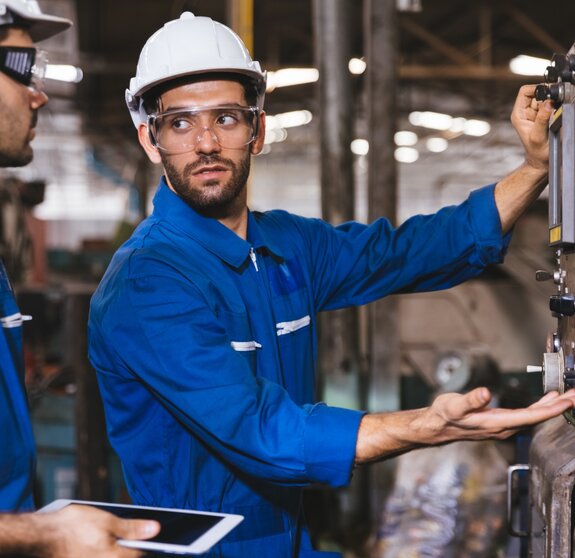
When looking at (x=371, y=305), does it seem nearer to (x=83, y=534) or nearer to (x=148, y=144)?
(x=148, y=144)

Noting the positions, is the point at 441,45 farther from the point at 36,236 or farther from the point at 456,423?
the point at 456,423

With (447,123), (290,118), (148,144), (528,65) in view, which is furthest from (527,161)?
(447,123)

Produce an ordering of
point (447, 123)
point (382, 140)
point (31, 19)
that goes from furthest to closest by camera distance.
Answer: point (447, 123) → point (382, 140) → point (31, 19)

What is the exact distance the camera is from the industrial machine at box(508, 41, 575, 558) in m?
1.11

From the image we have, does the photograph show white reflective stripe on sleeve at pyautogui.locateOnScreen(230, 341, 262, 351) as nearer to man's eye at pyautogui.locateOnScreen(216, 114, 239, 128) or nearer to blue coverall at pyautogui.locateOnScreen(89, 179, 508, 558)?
blue coverall at pyautogui.locateOnScreen(89, 179, 508, 558)

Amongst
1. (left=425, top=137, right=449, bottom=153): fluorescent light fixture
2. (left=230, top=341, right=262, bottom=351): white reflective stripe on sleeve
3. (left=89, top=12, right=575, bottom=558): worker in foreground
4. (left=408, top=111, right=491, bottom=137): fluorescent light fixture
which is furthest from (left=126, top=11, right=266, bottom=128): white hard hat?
(left=425, top=137, right=449, bottom=153): fluorescent light fixture

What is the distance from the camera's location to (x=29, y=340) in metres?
4.53

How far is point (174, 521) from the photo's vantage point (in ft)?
3.45

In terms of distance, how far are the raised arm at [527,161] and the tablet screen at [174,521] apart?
0.82 meters

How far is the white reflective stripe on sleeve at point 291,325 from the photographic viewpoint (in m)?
1.40

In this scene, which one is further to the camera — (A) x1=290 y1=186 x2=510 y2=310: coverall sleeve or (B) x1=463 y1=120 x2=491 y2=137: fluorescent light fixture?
(B) x1=463 y1=120 x2=491 y2=137: fluorescent light fixture

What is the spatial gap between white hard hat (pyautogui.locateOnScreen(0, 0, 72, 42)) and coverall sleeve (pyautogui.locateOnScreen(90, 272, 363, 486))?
421 mm

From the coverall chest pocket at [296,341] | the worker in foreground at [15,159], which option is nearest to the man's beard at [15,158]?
the worker in foreground at [15,159]

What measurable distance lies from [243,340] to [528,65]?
→ 6.99 meters
